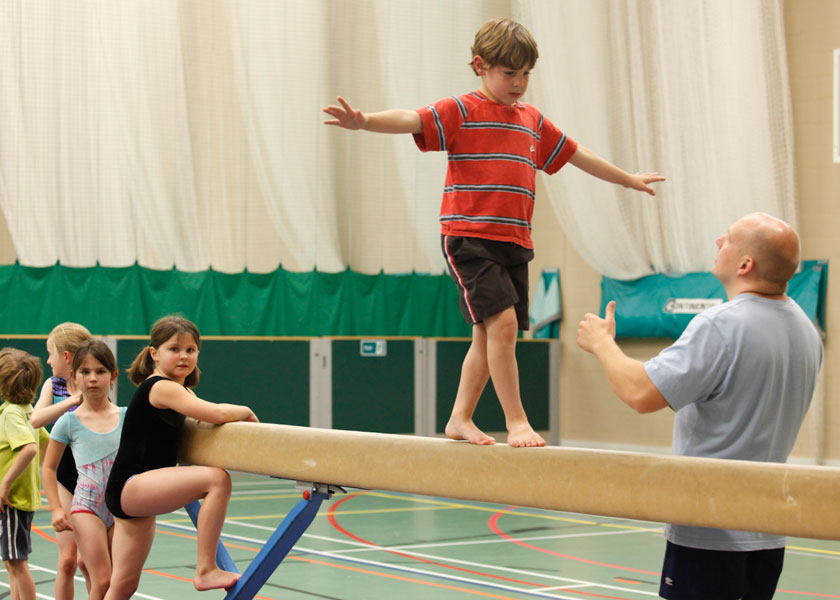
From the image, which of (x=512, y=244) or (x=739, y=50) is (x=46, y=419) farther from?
(x=739, y=50)

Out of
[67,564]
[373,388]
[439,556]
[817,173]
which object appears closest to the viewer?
[67,564]

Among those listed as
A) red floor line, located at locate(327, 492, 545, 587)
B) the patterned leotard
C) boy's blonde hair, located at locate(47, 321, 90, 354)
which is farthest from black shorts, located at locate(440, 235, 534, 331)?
red floor line, located at locate(327, 492, 545, 587)

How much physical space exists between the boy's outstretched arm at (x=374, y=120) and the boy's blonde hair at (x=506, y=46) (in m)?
0.25

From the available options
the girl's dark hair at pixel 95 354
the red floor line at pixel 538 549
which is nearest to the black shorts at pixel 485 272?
the girl's dark hair at pixel 95 354

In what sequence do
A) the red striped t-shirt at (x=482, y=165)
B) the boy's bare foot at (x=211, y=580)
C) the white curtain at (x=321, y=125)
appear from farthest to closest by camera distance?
the white curtain at (x=321, y=125) → the red striped t-shirt at (x=482, y=165) → the boy's bare foot at (x=211, y=580)

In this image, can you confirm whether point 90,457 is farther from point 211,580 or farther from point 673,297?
point 673,297

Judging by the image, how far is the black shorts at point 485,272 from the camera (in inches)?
132

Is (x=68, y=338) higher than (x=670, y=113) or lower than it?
lower

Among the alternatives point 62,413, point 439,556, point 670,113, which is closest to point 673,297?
point 670,113

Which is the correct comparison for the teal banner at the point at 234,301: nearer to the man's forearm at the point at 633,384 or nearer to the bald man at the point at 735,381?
the bald man at the point at 735,381

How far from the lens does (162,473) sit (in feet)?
10.9

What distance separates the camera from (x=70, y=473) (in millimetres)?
4137

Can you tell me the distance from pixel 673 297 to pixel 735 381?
29.6ft

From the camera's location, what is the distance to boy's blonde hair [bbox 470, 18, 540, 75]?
10.8 ft
